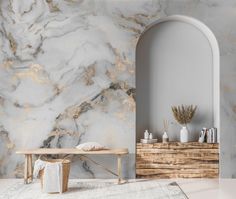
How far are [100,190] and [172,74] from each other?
2.14 metres

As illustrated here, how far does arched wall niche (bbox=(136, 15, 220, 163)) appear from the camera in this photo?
6230 mm

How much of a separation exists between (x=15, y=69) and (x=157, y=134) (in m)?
2.27

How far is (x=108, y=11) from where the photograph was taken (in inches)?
235

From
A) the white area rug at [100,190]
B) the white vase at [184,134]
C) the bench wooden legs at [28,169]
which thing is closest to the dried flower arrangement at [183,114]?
the white vase at [184,134]

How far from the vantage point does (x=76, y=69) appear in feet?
19.5

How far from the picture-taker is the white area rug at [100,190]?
4.76m

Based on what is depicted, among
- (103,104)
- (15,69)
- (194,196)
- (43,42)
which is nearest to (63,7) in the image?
(43,42)

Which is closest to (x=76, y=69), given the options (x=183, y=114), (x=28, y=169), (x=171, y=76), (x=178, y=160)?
(x=171, y=76)

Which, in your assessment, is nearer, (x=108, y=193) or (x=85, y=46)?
(x=108, y=193)

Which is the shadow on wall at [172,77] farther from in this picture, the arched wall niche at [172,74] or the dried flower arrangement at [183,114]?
the dried flower arrangement at [183,114]

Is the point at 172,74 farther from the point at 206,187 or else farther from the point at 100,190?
the point at 100,190

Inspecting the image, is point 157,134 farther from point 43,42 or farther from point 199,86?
point 43,42

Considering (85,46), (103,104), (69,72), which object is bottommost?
(103,104)

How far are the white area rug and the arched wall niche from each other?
39.6 inches
